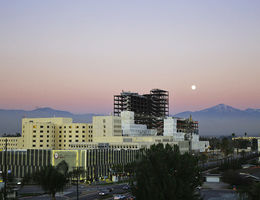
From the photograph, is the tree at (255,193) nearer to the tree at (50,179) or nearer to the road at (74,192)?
the tree at (50,179)

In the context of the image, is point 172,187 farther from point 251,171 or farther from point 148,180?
point 251,171

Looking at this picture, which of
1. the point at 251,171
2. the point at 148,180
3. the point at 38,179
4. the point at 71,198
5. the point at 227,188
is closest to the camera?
the point at 148,180

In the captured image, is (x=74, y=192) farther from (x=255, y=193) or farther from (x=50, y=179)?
(x=255, y=193)

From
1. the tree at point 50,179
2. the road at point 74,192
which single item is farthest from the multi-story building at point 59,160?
the tree at point 50,179

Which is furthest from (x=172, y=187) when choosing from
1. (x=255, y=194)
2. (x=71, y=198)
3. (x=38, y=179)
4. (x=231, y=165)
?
(x=231, y=165)

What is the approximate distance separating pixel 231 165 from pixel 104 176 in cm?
6354

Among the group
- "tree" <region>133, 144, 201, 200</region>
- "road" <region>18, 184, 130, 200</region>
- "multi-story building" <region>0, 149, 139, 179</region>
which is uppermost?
"tree" <region>133, 144, 201, 200</region>

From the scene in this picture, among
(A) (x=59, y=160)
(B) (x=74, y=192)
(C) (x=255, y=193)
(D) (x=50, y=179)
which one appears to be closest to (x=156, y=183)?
(C) (x=255, y=193)

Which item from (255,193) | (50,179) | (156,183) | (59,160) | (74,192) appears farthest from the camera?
(59,160)

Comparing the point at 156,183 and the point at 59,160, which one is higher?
the point at 156,183

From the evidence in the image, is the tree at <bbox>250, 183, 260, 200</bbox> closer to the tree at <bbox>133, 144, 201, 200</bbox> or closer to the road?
the tree at <bbox>133, 144, 201, 200</bbox>

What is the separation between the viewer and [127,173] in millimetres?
177750

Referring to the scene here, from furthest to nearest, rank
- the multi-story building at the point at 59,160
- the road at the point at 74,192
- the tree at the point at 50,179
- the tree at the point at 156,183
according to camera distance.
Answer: the multi-story building at the point at 59,160 → the road at the point at 74,192 → the tree at the point at 50,179 → the tree at the point at 156,183

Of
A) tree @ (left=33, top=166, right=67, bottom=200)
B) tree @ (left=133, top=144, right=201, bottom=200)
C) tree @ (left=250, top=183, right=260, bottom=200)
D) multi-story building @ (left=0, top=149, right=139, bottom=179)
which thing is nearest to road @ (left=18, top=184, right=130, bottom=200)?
multi-story building @ (left=0, top=149, right=139, bottom=179)
